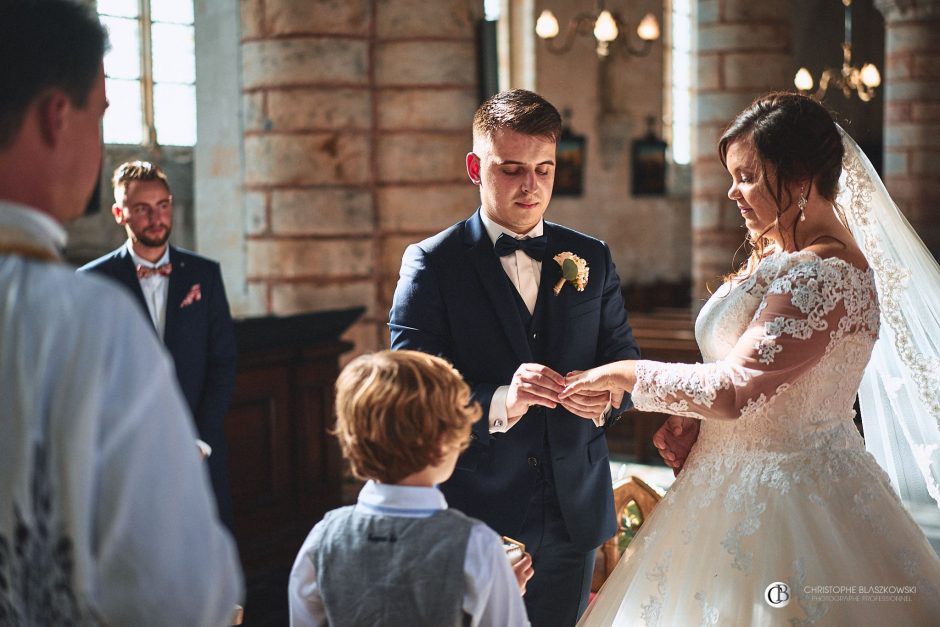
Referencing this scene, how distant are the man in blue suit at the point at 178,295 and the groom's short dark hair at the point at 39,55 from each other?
2.48m

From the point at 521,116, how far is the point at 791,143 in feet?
2.00

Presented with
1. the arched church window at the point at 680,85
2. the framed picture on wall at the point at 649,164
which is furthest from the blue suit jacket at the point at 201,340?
the arched church window at the point at 680,85

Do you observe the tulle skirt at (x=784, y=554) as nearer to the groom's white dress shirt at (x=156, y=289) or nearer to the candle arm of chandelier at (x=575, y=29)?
the groom's white dress shirt at (x=156, y=289)

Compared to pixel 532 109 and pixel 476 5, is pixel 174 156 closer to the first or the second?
pixel 476 5

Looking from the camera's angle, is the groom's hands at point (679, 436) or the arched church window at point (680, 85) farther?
the arched church window at point (680, 85)

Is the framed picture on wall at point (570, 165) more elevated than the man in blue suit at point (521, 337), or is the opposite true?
the framed picture on wall at point (570, 165)

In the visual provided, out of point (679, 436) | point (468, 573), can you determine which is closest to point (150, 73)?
point (679, 436)

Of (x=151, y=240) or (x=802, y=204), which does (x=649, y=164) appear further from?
(x=802, y=204)

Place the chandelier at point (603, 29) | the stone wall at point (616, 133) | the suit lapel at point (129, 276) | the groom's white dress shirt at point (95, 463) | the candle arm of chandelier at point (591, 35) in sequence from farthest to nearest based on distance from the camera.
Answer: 1. the stone wall at point (616, 133)
2. the candle arm of chandelier at point (591, 35)
3. the chandelier at point (603, 29)
4. the suit lapel at point (129, 276)
5. the groom's white dress shirt at point (95, 463)

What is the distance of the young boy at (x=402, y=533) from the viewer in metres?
1.57

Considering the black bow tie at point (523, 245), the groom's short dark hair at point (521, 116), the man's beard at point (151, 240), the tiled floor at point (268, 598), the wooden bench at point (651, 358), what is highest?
the groom's short dark hair at point (521, 116)

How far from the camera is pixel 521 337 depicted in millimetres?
2475

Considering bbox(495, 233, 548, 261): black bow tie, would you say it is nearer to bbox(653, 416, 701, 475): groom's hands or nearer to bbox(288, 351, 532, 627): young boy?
bbox(653, 416, 701, 475): groom's hands

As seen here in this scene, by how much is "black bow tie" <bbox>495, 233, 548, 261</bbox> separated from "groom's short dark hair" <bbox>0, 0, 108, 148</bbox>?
1.44 metres
